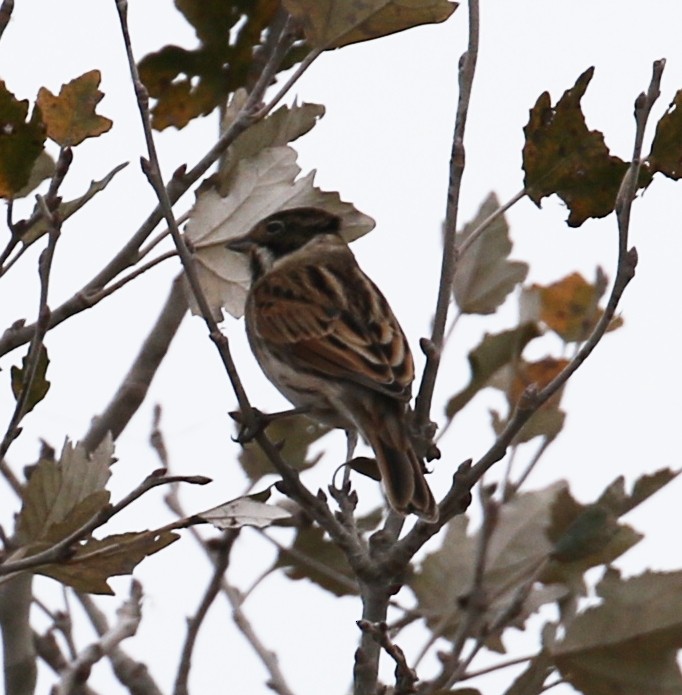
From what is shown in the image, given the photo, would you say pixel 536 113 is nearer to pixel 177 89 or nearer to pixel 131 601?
pixel 177 89

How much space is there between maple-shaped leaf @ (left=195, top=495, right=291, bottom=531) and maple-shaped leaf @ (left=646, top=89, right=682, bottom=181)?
1.17 m

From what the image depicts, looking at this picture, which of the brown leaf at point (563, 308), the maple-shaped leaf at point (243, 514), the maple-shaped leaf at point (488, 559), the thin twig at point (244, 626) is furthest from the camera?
the brown leaf at point (563, 308)

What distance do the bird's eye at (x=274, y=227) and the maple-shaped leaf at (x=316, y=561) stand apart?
3.71ft

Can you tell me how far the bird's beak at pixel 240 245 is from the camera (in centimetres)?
405

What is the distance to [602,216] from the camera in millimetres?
3742

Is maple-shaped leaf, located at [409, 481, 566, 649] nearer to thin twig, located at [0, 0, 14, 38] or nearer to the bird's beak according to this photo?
the bird's beak

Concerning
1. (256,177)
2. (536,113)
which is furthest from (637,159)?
(256,177)

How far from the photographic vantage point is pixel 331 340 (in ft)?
16.0

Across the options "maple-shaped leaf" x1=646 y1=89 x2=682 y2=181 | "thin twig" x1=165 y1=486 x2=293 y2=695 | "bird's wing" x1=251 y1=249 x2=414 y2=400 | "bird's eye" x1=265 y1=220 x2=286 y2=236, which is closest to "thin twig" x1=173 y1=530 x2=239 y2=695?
"thin twig" x1=165 y1=486 x2=293 y2=695

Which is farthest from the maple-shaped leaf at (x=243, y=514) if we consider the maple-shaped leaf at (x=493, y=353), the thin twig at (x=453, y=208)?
the maple-shaped leaf at (x=493, y=353)

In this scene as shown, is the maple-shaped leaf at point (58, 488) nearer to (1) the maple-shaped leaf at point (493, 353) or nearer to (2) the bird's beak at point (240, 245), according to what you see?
(2) the bird's beak at point (240, 245)

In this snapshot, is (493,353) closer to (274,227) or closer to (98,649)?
Answer: (274,227)

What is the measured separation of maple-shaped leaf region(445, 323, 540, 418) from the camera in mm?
4688

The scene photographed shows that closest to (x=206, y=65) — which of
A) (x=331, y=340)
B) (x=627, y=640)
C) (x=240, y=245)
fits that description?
(x=240, y=245)
